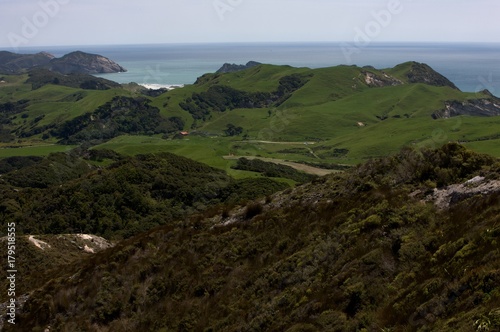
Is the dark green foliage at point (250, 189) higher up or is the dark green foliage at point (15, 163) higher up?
the dark green foliage at point (250, 189)

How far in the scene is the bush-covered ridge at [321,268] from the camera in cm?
1206

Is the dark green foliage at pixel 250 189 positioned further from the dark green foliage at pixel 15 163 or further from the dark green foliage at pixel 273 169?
the dark green foliage at pixel 15 163

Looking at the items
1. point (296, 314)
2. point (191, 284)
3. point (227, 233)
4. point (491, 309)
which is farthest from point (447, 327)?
point (227, 233)

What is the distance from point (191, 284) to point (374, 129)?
156212mm

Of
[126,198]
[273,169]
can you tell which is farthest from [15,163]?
[126,198]

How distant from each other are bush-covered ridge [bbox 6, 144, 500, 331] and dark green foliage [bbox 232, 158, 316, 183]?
73.5 metres

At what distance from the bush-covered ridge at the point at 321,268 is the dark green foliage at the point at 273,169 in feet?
241

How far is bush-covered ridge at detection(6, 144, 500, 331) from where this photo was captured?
39.6ft

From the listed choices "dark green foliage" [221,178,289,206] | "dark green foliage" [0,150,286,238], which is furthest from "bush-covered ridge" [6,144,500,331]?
"dark green foliage" [221,178,289,206]

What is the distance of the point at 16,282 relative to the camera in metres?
31.3

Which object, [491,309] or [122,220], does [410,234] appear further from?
[122,220]

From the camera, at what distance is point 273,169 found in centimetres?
11000

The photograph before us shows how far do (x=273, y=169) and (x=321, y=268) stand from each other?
93341mm

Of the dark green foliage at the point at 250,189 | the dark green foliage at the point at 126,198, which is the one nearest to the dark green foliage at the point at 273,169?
the dark green foliage at the point at 250,189
